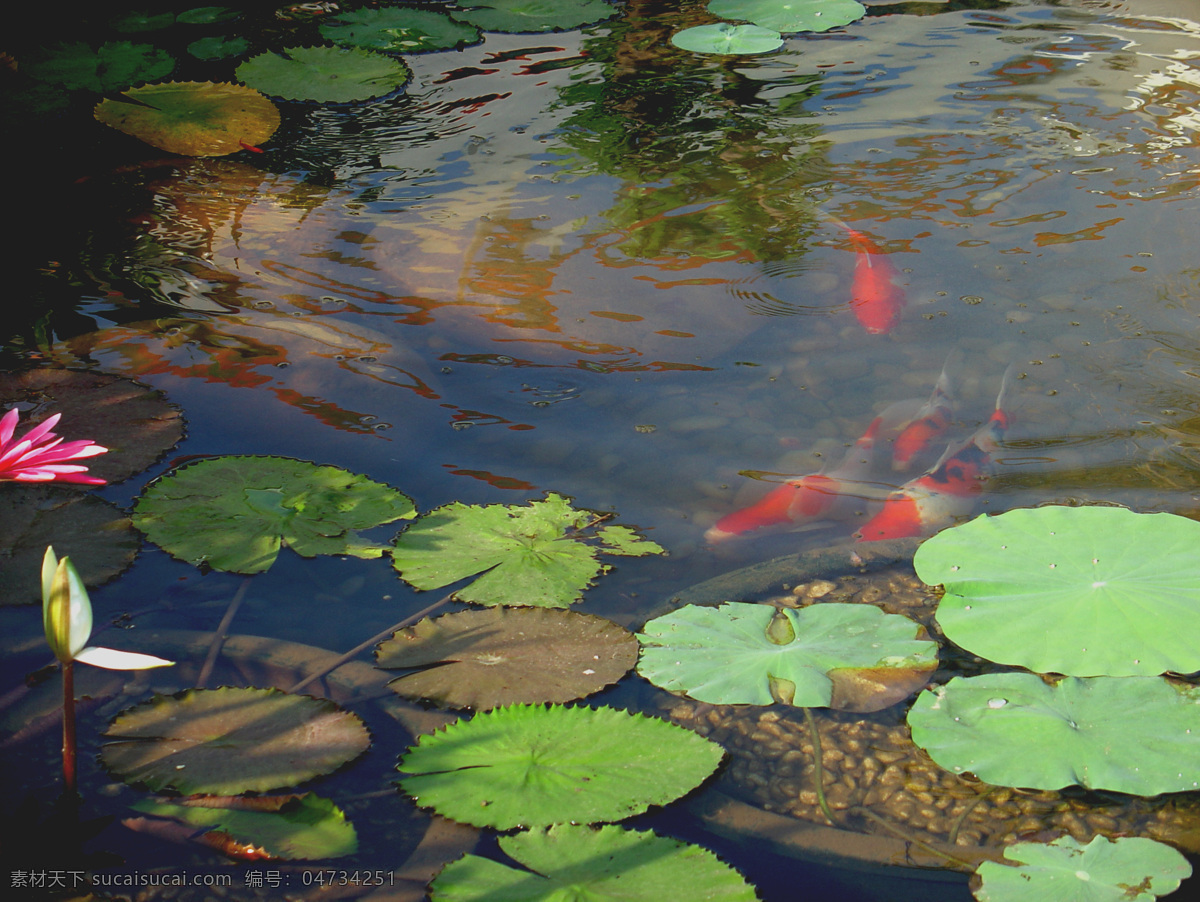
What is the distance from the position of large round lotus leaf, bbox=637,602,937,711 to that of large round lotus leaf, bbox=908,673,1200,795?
8cm

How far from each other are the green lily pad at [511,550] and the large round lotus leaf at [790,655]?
20cm

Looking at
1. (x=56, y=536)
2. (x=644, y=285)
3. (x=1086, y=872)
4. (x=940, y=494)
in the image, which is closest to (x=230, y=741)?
(x=56, y=536)

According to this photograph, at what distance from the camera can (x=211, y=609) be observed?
5.17 feet

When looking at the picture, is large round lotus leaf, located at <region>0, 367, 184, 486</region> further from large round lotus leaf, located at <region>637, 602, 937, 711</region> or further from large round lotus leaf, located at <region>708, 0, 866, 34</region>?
large round lotus leaf, located at <region>708, 0, 866, 34</region>

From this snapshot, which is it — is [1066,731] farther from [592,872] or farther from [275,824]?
[275,824]

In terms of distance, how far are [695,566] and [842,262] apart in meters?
1.37

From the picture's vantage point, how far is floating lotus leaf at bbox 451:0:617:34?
4188 mm

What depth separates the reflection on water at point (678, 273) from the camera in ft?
6.71

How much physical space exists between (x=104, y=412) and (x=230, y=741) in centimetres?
101

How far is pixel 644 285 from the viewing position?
261cm

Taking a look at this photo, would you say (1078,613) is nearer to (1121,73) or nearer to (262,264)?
(262,264)

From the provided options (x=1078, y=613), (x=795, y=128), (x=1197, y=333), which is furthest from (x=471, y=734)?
(x=795, y=128)

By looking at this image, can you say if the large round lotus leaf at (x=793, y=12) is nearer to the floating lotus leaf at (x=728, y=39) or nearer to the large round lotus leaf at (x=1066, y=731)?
the floating lotus leaf at (x=728, y=39)

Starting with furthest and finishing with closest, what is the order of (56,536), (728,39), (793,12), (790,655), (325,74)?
(793,12), (728,39), (325,74), (56,536), (790,655)
